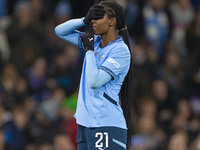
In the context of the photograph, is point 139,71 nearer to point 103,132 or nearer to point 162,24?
point 162,24

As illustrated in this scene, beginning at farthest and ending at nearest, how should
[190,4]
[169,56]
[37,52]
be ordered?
Answer: [190,4] < [169,56] < [37,52]

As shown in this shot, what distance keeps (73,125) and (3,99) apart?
3.76 feet

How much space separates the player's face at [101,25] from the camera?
4602 millimetres

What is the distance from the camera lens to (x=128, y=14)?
1116 centimetres

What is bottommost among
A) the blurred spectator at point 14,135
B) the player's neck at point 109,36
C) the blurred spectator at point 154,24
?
the blurred spectator at point 14,135

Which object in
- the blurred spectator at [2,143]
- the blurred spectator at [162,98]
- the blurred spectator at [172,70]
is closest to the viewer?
the blurred spectator at [2,143]

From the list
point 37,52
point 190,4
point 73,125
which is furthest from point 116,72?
point 190,4

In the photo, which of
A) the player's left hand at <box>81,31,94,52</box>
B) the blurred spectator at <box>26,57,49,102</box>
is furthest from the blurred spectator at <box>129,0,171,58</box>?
the player's left hand at <box>81,31,94,52</box>

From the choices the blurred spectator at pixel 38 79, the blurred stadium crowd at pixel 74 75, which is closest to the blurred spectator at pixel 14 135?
the blurred stadium crowd at pixel 74 75

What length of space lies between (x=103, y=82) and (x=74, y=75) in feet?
18.1

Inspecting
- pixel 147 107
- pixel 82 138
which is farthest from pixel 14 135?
pixel 82 138

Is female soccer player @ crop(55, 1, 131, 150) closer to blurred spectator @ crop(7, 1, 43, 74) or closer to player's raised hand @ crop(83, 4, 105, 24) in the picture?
player's raised hand @ crop(83, 4, 105, 24)

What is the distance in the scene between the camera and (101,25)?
15.1 ft

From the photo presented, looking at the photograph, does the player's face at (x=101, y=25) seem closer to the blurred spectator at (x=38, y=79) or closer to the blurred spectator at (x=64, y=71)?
the blurred spectator at (x=38, y=79)
